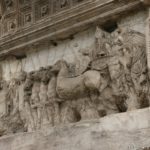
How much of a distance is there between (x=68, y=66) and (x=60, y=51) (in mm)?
338

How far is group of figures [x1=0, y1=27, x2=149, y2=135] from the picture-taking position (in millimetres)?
4721

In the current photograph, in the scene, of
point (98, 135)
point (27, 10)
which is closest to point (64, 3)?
point (27, 10)

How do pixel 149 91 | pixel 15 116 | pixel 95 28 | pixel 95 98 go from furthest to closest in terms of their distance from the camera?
pixel 15 116, pixel 95 28, pixel 95 98, pixel 149 91

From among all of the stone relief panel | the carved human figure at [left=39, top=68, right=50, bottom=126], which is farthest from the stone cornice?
the carved human figure at [left=39, top=68, right=50, bottom=126]

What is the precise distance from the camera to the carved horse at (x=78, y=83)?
491 cm

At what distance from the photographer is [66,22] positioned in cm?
559

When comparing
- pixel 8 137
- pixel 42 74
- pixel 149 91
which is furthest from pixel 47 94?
pixel 149 91

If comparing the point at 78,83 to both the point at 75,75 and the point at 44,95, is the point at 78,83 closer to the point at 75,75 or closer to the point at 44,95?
the point at 75,75

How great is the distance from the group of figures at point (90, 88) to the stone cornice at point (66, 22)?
227mm

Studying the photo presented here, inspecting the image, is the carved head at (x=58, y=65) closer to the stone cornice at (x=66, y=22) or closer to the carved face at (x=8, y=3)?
the stone cornice at (x=66, y=22)

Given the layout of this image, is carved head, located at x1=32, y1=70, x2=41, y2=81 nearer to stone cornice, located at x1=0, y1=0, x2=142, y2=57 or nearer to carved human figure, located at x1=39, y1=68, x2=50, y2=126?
carved human figure, located at x1=39, y1=68, x2=50, y2=126

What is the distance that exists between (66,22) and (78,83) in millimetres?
943

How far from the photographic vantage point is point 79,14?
5.45 m

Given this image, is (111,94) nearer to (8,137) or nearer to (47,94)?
(47,94)
